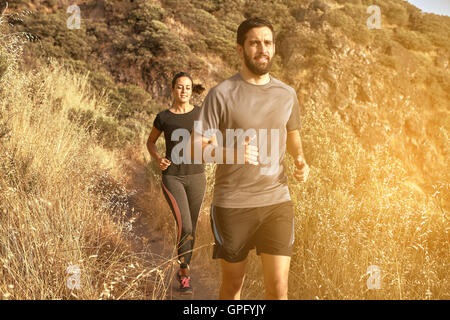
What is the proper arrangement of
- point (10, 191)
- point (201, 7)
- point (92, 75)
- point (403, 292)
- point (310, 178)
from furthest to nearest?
point (201, 7), point (92, 75), point (310, 178), point (10, 191), point (403, 292)

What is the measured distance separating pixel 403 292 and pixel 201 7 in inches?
733

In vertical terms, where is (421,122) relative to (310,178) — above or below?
above

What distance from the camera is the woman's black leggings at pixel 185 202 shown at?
3.48 meters

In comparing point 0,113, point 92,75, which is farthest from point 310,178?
point 92,75

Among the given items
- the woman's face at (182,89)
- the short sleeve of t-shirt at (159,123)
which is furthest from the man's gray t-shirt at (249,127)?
the short sleeve of t-shirt at (159,123)

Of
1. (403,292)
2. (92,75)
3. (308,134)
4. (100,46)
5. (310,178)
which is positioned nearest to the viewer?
(403,292)

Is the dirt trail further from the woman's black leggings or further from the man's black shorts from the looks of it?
the man's black shorts

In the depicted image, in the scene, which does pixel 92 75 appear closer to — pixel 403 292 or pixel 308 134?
pixel 308 134

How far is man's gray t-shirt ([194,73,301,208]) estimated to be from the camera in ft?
7.25

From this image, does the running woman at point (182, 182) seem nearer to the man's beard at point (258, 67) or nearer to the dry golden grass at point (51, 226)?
the dry golden grass at point (51, 226)

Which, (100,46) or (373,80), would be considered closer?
(100,46)

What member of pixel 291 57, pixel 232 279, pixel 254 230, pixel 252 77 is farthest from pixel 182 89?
pixel 291 57

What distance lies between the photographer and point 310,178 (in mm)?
4777

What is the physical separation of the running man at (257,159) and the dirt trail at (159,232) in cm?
70
